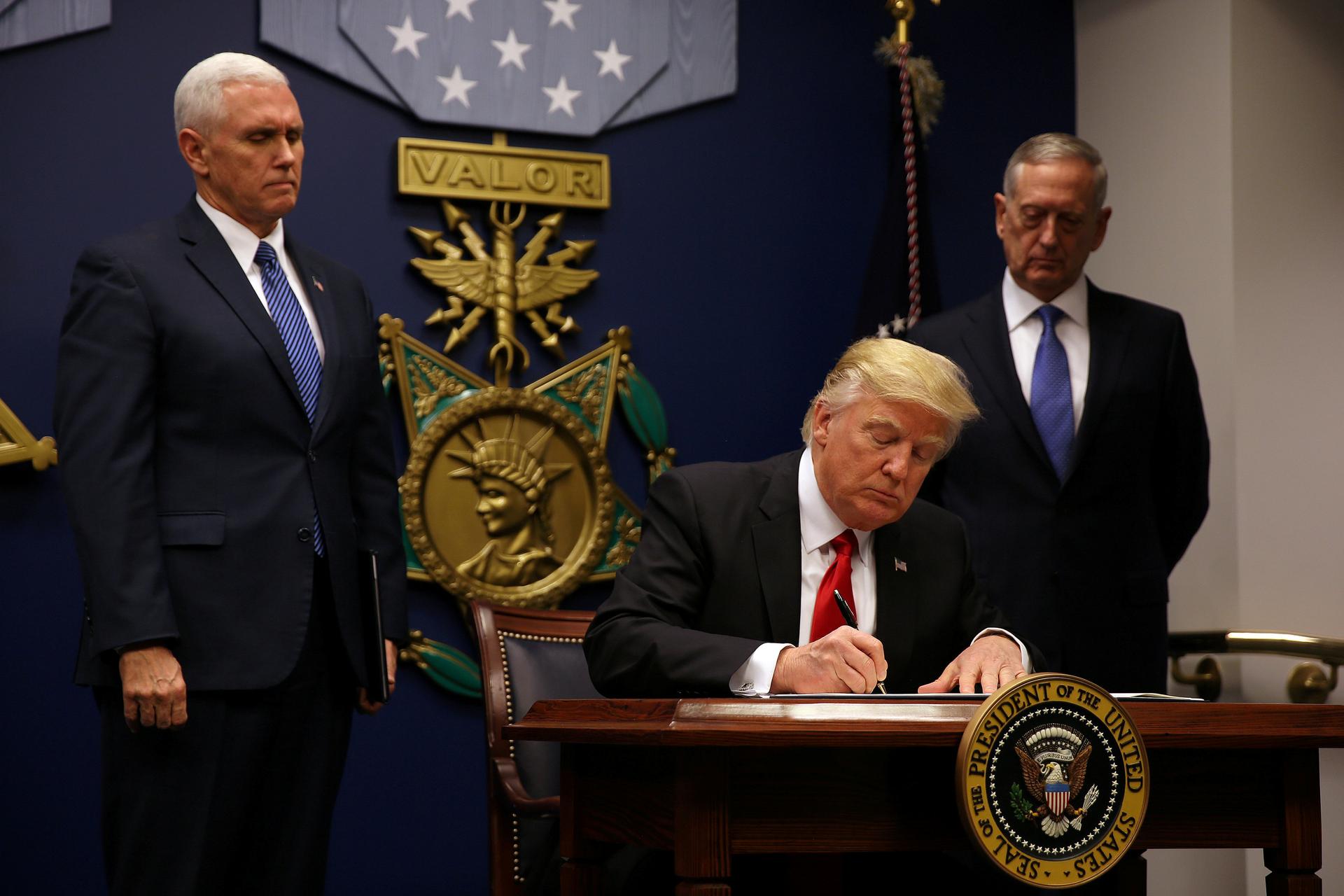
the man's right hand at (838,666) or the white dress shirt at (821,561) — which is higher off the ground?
the white dress shirt at (821,561)

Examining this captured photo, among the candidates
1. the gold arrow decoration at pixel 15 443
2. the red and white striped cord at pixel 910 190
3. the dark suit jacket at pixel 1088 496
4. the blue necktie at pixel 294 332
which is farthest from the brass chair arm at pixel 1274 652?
the gold arrow decoration at pixel 15 443

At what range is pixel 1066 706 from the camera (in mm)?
1733

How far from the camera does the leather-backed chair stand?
9.82 ft

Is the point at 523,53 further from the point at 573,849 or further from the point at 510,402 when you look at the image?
the point at 573,849

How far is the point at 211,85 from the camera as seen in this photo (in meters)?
2.82

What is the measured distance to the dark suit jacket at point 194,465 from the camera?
99.3 inches

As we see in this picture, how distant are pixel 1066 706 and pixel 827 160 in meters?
3.22

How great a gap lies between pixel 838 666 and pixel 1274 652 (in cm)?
240

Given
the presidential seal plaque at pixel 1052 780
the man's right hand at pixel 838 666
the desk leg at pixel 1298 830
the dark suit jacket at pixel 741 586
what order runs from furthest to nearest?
the dark suit jacket at pixel 741 586, the man's right hand at pixel 838 666, the desk leg at pixel 1298 830, the presidential seal plaque at pixel 1052 780

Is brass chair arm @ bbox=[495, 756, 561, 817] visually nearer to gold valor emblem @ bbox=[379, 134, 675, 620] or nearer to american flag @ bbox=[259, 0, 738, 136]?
gold valor emblem @ bbox=[379, 134, 675, 620]

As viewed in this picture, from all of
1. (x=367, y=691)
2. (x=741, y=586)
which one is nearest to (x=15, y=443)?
(x=367, y=691)

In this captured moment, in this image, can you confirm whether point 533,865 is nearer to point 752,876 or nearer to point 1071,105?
point 752,876

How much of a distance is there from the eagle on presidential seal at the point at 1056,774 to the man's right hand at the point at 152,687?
4.81 feet

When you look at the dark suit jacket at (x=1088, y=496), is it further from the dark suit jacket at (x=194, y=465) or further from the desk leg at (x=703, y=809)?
the desk leg at (x=703, y=809)
